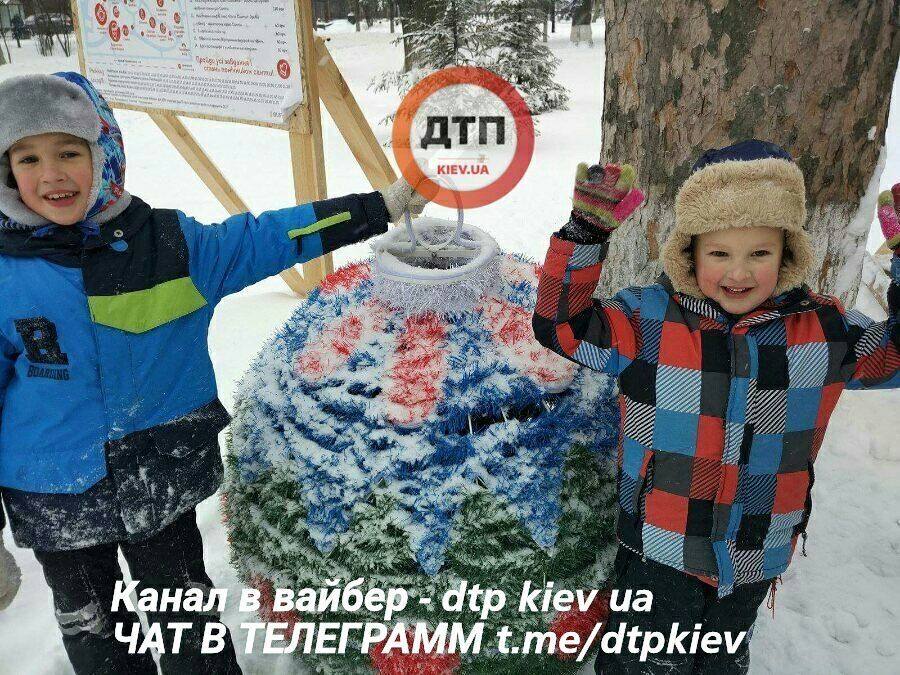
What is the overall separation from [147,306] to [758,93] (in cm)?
159

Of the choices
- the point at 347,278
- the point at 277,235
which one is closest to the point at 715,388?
the point at 347,278

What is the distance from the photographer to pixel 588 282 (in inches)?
55.0

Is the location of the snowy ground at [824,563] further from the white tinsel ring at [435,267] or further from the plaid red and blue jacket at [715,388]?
the white tinsel ring at [435,267]

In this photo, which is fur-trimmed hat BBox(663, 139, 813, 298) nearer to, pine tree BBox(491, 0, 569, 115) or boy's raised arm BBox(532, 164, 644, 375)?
boy's raised arm BBox(532, 164, 644, 375)

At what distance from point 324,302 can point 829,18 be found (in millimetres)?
1438

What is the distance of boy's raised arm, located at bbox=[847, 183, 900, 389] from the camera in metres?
1.43

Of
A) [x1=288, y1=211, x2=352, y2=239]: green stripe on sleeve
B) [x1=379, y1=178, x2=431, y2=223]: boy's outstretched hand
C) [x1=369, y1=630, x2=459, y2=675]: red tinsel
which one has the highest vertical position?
[x1=379, y1=178, x2=431, y2=223]: boy's outstretched hand

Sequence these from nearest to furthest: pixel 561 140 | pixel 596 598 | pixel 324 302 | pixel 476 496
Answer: pixel 476 496 < pixel 596 598 < pixel 324 302 < pixel 561 140

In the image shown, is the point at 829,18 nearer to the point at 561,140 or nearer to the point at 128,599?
the point at 128,599

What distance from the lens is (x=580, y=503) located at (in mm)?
1502

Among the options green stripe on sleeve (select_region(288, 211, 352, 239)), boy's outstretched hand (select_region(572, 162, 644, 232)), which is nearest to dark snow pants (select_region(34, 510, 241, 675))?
green stripe on sleeve (select_region(288, 211, 352, 239))

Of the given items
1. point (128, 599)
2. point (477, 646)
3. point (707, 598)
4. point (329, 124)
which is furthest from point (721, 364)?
point (329, 124)

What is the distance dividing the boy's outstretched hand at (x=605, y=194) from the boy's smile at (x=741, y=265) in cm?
20

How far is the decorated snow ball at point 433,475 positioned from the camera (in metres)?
1.41
